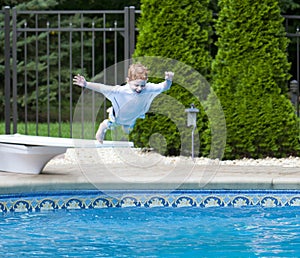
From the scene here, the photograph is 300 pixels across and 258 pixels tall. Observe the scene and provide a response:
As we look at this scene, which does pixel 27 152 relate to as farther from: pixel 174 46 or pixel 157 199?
pixel 174 46

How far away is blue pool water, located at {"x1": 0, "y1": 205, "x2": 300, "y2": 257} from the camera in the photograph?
4.68 metres

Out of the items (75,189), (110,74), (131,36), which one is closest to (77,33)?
(110,74)

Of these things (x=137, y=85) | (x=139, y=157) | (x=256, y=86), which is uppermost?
(x=137, y=85)

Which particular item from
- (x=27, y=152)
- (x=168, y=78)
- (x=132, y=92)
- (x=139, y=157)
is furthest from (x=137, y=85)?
(x=139, y=157)

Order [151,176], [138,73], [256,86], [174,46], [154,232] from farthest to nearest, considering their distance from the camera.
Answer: [174,46] → [256,86] → [151,176] → [138,73] → [154,232]

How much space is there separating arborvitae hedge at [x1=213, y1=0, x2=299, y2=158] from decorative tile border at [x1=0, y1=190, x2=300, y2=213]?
6.27ft

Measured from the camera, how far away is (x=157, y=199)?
20.7 feet

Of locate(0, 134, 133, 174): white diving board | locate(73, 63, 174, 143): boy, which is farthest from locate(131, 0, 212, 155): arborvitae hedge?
locate(73, 63, 174, 143): boy

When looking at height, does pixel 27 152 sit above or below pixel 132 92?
below

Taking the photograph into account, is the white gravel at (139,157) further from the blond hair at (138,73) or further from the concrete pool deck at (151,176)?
the blond hair at (138,73)

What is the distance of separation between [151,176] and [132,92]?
4.03ft

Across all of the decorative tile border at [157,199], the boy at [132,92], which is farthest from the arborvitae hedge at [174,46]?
the boy at [132,92]

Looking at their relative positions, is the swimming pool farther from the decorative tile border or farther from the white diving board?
the white diving board

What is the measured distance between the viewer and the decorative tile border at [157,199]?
618 centimetres
